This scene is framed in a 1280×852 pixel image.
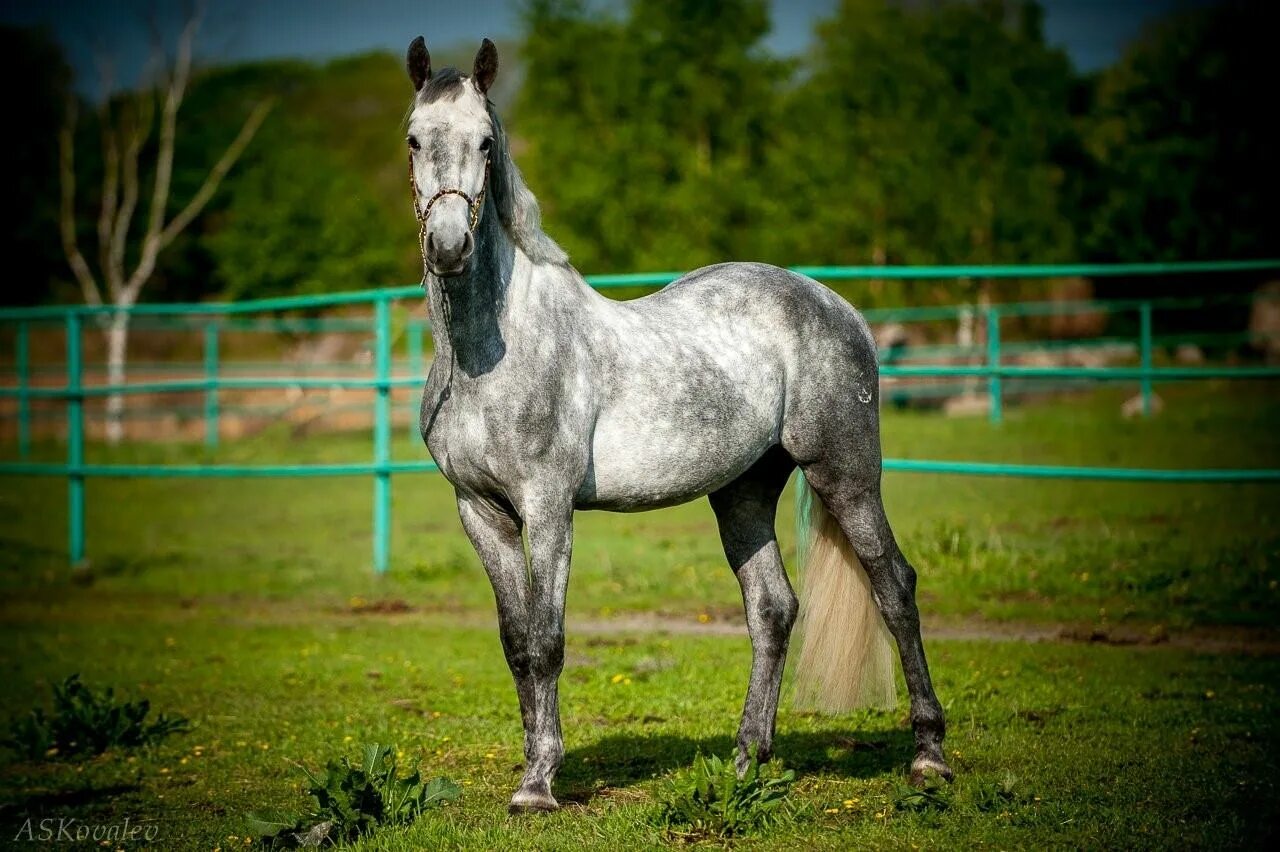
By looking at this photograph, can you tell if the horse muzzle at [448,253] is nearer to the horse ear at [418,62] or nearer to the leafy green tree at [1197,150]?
the horse ear at [418,62]

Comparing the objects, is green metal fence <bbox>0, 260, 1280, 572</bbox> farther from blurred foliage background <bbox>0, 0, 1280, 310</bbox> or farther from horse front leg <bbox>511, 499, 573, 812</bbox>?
blurred foliage background <bbox>0, 0, 1280, 310</bbox>

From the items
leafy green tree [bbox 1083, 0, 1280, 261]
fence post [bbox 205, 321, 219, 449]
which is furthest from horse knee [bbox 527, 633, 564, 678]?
leafy green tree [bbox 1083, 0, 1280, 261]

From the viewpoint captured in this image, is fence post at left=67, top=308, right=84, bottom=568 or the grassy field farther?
fence post at left=67, top=308, right=84, bottom=568

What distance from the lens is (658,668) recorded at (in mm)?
5816

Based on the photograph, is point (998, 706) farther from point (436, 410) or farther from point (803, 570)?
point (436, 410)

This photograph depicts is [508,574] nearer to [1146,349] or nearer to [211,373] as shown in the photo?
[1146,349]

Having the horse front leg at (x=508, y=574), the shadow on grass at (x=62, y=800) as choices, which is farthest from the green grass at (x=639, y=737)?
the horse front leg at (x=508, y=574)

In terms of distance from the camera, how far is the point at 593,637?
21.7 ft

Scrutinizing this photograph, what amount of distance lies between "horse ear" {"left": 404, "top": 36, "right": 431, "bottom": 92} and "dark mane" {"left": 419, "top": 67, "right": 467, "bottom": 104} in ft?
0.28

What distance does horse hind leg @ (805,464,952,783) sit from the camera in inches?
159

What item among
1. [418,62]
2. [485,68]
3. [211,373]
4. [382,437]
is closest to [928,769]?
[485,68]

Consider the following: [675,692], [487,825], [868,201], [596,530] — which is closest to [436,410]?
[487,825]

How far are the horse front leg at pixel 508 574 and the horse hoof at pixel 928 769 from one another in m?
1.28

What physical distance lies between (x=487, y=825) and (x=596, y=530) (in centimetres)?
652
